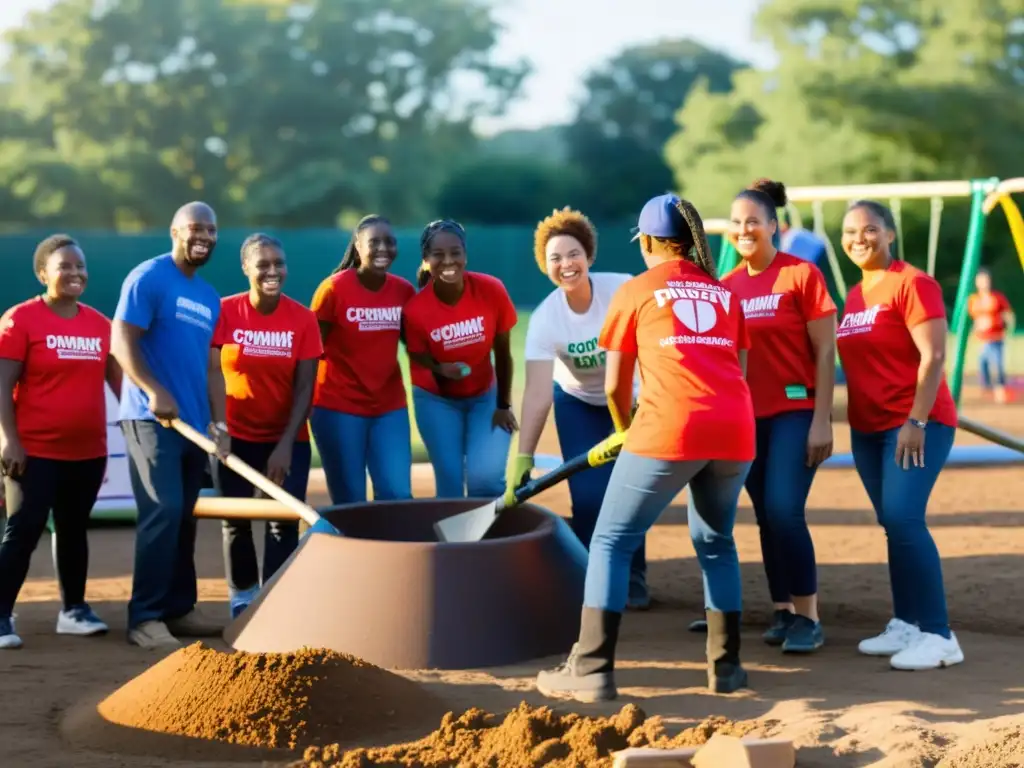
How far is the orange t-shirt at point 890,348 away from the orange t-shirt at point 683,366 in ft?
2.84

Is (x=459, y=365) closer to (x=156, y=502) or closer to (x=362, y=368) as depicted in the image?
(x=362, y=368)

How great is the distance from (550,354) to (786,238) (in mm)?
8596

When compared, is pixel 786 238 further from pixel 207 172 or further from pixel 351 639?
pixel 207 172

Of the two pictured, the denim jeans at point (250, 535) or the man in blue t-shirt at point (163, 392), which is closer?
the man in blue t-shirt at point (163, 392)

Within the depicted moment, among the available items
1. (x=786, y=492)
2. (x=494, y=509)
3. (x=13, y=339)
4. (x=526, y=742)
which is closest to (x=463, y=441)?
(x=494, y=509)

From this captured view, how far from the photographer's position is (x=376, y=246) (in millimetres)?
6781

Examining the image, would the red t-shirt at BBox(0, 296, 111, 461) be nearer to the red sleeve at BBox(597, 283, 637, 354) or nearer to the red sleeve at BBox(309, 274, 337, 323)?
the red sleeve at BBox(309, 274, 337, 323)

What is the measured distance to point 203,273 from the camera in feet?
99.5

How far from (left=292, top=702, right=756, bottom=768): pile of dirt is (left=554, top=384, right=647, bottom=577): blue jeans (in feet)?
7.31

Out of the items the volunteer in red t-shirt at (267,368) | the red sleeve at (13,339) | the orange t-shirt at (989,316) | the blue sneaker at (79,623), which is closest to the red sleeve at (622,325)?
the volunteer in red t-shirt at (267,368)

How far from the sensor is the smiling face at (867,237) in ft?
19.0

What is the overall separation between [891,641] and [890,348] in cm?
119

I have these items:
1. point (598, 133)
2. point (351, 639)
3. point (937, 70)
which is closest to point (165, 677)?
point (351, 639)

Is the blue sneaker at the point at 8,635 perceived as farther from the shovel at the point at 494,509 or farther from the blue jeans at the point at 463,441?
the blue jeans at the point at 463,441
